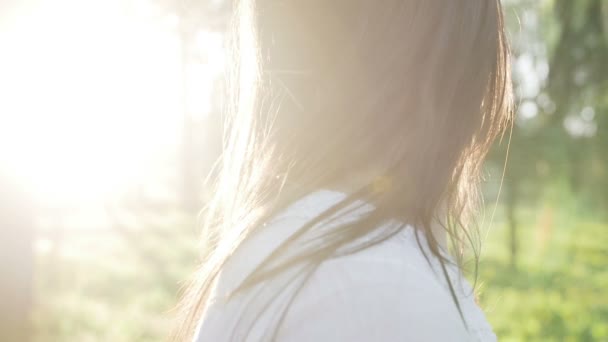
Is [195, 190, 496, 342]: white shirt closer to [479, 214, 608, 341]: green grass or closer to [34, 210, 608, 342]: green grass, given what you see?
[34, 210, 608, 342]: green grass

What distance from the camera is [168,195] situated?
22.1 metres

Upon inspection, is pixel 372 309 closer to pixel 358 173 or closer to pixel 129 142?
pixel 358 173

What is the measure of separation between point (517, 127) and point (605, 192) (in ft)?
4.74

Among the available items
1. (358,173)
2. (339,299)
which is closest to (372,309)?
(339,299)

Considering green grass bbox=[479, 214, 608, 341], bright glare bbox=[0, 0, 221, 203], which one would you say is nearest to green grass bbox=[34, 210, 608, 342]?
green grass bbox=[479, 214, 608, 341]

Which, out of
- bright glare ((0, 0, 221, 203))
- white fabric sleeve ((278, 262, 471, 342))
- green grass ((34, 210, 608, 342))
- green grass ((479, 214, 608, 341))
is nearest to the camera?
white fabric sleeve ((278, 262, 471, 342))

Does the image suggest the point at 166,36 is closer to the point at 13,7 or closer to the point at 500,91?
the point at 13,7

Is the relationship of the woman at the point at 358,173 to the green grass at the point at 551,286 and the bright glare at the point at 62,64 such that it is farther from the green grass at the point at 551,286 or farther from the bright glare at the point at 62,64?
the green grass at the point at 551,286

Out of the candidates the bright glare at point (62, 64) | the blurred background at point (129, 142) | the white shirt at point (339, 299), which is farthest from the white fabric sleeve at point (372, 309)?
the bright glare at point (62, 64)

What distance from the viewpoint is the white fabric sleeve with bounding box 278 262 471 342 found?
871mm

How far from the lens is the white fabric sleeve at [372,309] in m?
0.87

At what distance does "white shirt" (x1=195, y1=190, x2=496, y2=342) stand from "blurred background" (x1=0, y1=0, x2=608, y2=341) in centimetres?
104

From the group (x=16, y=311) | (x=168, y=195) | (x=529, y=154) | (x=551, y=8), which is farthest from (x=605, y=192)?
(x=168, y=195)

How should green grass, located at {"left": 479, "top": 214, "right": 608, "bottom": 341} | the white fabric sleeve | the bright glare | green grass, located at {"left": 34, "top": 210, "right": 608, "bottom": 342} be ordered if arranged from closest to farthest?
the white fabric sleeve
the bright glare
green grass, located at {"left": 34, "top": 210, "right": 608, "bottom": 342}
green grass, located at {"left": 479, "top": 214, "right": 608, "bottom": 341}
